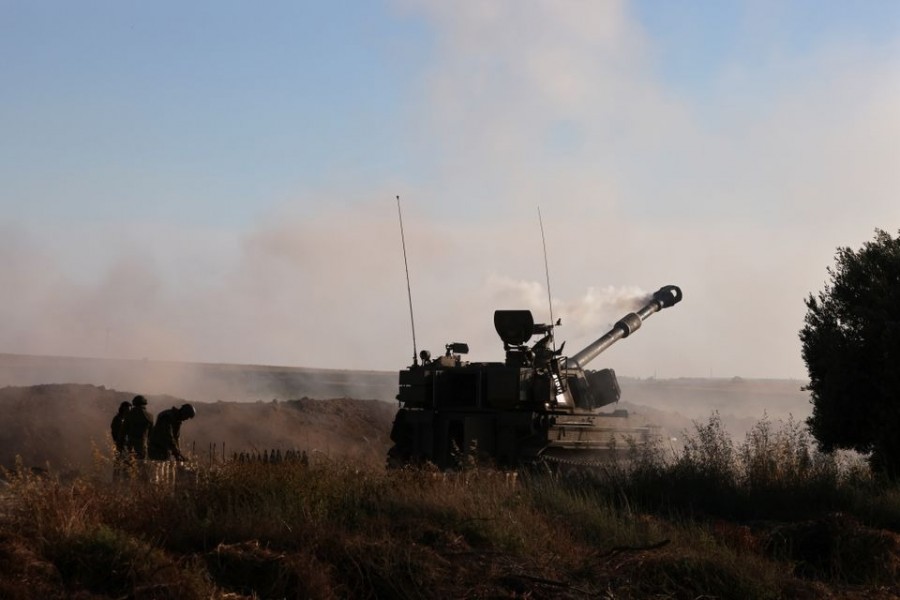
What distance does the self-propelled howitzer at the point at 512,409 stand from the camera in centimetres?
2008

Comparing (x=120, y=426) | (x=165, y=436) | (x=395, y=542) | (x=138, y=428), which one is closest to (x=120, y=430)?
(x=120, y=426)

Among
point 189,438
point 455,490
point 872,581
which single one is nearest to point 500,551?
point 455,490

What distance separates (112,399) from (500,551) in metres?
28.4

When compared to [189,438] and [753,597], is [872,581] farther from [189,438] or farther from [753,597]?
[189,438]

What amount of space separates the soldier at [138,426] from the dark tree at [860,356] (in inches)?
400

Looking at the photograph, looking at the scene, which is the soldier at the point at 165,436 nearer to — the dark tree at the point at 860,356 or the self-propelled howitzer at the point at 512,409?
the self-propelled howitzer at the point at 512,409

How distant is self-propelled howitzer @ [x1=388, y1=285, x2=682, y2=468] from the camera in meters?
20.1

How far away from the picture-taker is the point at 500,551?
10.6m

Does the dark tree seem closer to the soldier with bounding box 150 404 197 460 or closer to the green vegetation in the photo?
the green vegetation

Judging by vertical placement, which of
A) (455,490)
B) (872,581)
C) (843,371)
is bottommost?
(872,581)

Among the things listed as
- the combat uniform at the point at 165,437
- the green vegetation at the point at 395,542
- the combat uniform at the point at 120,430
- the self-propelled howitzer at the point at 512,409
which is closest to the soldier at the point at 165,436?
the combat uniform at the point at 165,437

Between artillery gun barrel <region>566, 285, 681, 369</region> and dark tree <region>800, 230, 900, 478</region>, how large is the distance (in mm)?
3873

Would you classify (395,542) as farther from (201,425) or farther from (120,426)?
(201,425)

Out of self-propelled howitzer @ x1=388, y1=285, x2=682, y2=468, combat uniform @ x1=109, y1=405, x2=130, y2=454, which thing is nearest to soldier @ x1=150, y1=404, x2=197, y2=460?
combat uniform @ x1=109, y1=405, x2=130, y2=454
